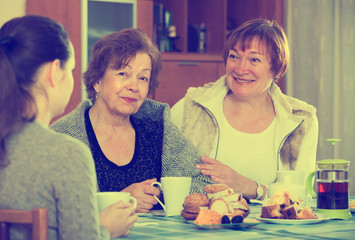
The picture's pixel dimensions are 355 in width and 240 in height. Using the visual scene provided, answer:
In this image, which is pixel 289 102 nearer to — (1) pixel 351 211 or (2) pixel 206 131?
(2) pixel 206 131

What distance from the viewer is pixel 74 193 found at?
43.2 inches

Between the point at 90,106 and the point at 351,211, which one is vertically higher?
the point at 90,106

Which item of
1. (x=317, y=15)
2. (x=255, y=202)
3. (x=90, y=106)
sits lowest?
(x=255, y=202)

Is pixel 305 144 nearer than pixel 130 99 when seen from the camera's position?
No

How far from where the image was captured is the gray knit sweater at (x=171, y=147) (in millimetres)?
1962

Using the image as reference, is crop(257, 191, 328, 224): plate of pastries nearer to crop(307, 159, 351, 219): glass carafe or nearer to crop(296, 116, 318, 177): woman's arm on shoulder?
crop(307, 159, 351, 219): glass carafe

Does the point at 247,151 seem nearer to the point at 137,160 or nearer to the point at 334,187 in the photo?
the point at 137,160

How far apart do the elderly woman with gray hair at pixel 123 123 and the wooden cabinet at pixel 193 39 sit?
1803 mm

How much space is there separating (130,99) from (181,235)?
29.7 inches

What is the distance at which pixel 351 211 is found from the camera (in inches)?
68.7

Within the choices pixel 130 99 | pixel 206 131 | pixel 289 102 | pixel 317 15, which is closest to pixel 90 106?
pixel 130 99

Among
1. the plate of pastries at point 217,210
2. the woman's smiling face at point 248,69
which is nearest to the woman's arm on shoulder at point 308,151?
the woman's smiling face at point 248,69

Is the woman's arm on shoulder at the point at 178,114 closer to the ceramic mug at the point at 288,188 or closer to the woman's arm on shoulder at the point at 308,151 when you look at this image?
the woman's arm on shoulder at the point at 308,151


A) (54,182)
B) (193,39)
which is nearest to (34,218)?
(54,182)
